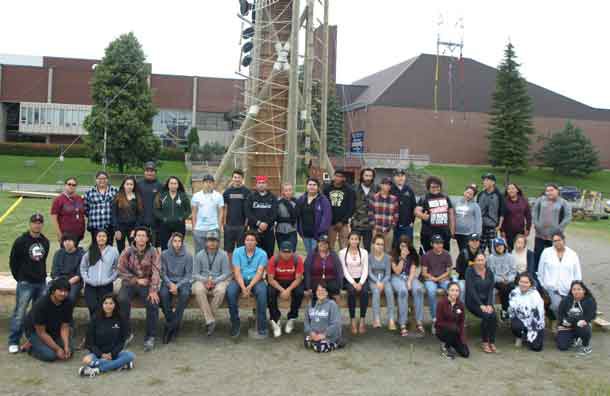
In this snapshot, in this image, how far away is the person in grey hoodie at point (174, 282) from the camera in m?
6.11

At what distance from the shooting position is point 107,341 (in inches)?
208

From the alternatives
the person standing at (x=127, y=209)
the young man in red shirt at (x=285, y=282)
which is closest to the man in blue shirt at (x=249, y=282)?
the young man in red shirt at (x=285, y=282)

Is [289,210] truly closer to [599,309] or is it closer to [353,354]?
[353,354]

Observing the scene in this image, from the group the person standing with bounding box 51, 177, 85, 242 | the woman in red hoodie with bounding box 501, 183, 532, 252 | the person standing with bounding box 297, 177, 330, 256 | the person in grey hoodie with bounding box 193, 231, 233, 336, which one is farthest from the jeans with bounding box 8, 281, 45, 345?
the woman in red hoodie with bounding box 501, 183, 532, 252

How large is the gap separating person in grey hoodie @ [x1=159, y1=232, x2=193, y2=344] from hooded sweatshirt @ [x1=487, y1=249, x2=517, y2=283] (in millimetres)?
3587

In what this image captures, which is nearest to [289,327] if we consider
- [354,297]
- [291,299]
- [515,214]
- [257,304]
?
[291,299]

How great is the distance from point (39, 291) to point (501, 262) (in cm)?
529

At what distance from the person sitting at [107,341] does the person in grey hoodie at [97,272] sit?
0.71 m

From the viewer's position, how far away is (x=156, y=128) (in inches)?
2172

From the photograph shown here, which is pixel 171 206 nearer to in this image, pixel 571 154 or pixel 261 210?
pixel 261 210

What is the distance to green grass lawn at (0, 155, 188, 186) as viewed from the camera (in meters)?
37.2

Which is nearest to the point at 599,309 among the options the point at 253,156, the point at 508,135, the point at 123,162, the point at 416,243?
the point at 416,243

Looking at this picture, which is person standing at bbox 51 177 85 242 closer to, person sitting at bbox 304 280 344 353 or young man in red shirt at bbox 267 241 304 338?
young man in red shirt at bbox 267 241 304 338

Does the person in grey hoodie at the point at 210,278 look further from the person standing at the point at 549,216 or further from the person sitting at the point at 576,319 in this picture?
the person standing at the point at 549,216
